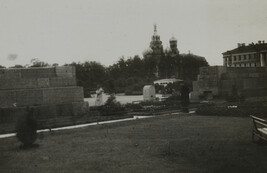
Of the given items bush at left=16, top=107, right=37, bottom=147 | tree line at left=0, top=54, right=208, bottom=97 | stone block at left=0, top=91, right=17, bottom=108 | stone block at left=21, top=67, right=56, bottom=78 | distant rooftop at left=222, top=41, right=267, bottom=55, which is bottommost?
bush at left=16, top=107, right=37, bottom=147

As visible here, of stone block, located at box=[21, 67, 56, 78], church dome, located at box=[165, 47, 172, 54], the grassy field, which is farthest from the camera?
church dome, located at box=[165, 47, 172, 54]

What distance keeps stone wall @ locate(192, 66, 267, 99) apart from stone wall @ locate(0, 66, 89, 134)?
1282 cm

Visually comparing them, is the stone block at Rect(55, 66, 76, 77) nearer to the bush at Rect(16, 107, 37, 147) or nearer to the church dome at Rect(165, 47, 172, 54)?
the bush at Rect(16, 107, 37, 147)

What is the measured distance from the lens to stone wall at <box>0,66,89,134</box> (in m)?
17.7

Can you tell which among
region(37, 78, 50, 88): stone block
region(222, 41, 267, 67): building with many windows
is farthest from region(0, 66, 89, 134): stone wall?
region(222, 41, 267, 67): building with many windows

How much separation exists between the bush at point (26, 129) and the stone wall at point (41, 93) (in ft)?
20.8

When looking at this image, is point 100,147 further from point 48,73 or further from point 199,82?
point 199,82

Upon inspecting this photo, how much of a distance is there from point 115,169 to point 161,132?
5229 mm

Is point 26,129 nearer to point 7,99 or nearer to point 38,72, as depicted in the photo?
point 7,99


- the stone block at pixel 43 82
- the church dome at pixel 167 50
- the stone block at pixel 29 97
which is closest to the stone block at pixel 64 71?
the stone block at pixel 43 82

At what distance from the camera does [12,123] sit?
16688 mm

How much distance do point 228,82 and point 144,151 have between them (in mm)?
21509

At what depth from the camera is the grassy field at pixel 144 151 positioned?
7699mm

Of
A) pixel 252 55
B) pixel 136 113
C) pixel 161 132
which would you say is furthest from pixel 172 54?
pixel 161 132
